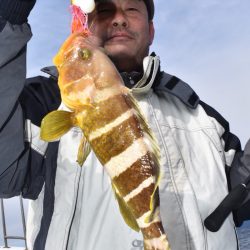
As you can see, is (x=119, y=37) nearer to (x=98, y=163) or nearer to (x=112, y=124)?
(x=98, y=163)

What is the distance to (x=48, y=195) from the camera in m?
3.98

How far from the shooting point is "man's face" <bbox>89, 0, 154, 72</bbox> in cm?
462

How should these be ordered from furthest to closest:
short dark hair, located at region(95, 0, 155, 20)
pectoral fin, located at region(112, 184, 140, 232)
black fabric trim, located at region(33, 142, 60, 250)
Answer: short dark hair, located at region(95, 0, 155, 20) < black fabric trim, located at region(33, 142, 60, 250) < pectoral fin, located at region(112, 184, 140, 232)

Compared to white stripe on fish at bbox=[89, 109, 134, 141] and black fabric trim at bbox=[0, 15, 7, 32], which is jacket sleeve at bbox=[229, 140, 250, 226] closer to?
white stripe on fish at bbox=[89, 109, 134, 141]

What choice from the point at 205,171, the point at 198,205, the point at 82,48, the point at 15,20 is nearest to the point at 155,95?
the point at 205,171

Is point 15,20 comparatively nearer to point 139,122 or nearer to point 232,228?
point 139,122

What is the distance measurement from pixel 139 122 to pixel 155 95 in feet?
8.19

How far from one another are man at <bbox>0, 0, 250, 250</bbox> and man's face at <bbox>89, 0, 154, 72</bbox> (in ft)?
0.04

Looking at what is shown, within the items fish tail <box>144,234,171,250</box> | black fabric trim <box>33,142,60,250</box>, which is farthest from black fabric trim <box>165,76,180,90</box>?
fish tail <box>144,234,171,250</box>

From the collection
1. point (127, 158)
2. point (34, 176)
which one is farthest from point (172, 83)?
point (127, 158)

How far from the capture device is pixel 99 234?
12.8ft

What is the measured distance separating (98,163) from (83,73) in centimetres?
176

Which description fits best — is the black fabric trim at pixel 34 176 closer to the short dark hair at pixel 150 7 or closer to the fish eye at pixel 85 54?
the fish eye at pixel 85 54

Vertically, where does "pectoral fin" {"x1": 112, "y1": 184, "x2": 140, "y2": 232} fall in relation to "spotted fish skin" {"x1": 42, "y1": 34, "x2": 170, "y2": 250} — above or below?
below
